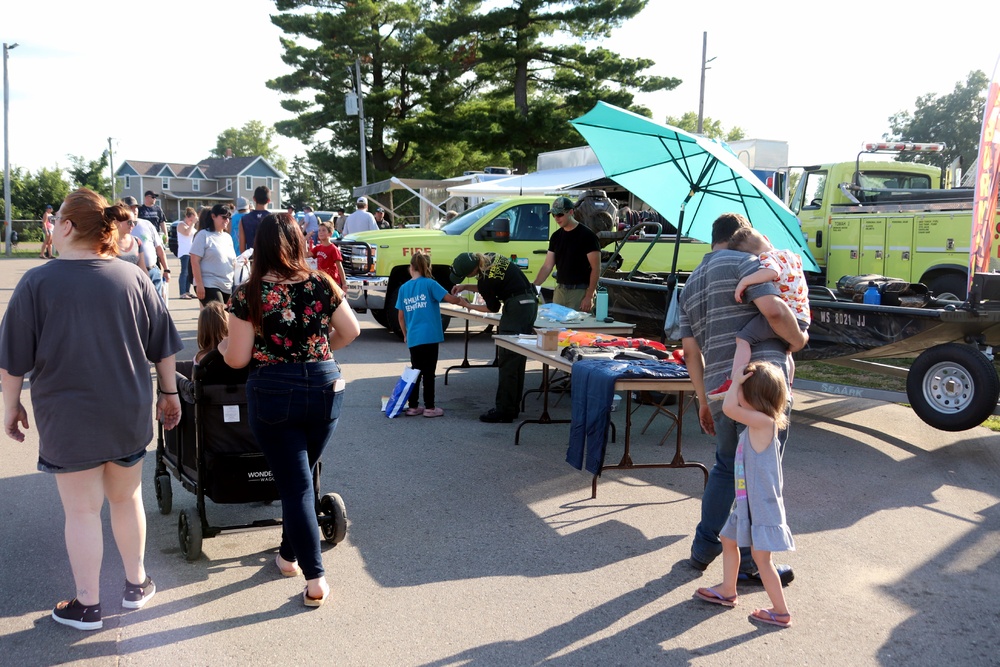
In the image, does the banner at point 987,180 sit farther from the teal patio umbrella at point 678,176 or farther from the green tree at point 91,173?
the green tree at point 91,173

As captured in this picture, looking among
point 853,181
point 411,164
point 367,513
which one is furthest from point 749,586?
point 411,164

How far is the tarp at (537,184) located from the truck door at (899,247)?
658 centimetres

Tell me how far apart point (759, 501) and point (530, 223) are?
9.68 metres

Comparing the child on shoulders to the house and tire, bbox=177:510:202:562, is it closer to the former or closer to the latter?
tire, bbox=177:510:202:562

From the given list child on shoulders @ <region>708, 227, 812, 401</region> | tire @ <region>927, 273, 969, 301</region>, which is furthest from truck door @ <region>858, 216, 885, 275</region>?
child on shoulders @ <region>708, 227, 812, 401</region>

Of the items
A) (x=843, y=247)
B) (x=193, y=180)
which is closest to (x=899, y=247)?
(x=843, y=247)

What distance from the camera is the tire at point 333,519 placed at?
459cm

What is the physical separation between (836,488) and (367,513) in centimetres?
317

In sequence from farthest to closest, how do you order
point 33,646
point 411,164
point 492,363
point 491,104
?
point 411,164
point 491,104
point 492,363
point 33,646

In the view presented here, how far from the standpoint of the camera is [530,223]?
516 inches

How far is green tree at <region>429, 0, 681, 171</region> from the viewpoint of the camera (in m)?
31.5

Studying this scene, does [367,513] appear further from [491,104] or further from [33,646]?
[491,104]

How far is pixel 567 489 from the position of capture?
19.0ft

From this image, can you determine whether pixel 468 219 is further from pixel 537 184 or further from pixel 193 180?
pixel 193 180
